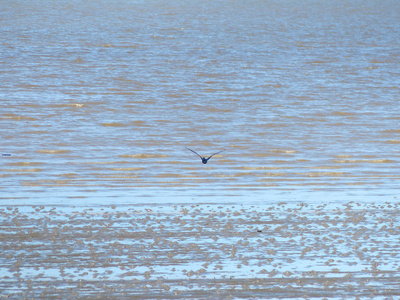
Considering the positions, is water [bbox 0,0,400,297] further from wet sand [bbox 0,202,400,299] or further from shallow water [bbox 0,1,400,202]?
wet sand [bbox 0,202,400,299]

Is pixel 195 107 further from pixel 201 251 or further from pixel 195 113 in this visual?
pixel 201 251

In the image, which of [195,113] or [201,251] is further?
[195,113]

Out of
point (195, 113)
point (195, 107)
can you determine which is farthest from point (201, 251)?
point (195, 107)

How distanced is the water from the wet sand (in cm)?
21

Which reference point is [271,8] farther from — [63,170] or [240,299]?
[240,299]

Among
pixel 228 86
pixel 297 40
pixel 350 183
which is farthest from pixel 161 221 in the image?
pixel 297 40

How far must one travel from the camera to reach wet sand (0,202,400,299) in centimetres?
757

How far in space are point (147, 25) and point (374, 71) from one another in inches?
906

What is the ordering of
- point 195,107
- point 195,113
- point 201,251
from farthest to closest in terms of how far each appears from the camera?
1. point 195,107
2. point 195,113
3. point 201,251

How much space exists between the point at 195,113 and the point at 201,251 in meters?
16.2

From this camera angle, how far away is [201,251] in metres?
8.77

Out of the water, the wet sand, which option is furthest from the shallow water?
the wet sand

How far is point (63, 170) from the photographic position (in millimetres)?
15148

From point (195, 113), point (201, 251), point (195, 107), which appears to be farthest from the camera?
point (195, 107)
